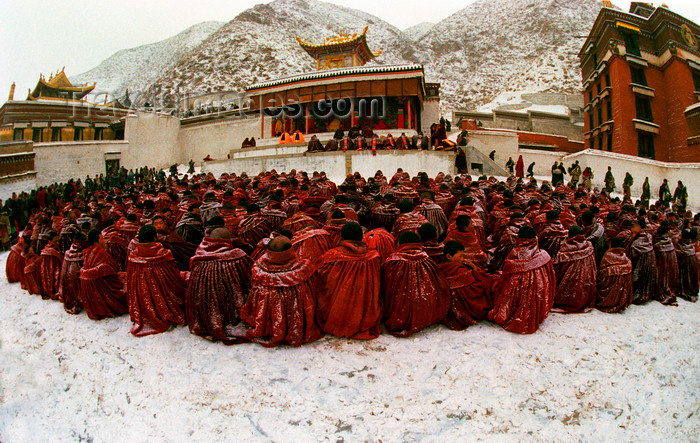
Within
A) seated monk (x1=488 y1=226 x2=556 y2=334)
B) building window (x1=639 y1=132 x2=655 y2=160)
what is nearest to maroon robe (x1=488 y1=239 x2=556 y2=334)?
seated monk (x1=488 y1=226 x2=556 y2=334)

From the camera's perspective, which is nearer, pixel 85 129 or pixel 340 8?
pixel 85 129

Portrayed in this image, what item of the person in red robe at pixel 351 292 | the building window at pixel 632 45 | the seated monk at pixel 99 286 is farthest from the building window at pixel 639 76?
the seated monk at pixel 99 286

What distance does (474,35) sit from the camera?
6994 cm

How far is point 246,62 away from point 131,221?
5660cm

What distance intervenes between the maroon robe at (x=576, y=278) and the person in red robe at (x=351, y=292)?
2.50 meters

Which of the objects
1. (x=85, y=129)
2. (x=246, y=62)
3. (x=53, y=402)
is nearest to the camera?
(x=53, y=402)

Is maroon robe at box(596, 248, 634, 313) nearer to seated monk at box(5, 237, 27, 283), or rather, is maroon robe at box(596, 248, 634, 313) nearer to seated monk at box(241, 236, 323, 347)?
seated monk at box(241, 236, 323, 347)

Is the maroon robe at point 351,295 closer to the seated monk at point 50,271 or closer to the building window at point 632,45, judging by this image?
the seated monk at point 50,271

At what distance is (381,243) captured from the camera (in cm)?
566

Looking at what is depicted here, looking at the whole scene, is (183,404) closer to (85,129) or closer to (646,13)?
(85,129)

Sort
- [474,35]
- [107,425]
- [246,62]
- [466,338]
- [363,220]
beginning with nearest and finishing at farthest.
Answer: [107,425]
[466,338]
[363,220]
[246,62]
[474,35]

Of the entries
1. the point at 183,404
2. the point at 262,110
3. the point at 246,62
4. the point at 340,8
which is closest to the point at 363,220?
the point at 183,404

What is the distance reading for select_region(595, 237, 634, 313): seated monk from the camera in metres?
5.41

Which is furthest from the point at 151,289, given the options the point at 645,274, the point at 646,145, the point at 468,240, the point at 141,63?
the point at 141,63
